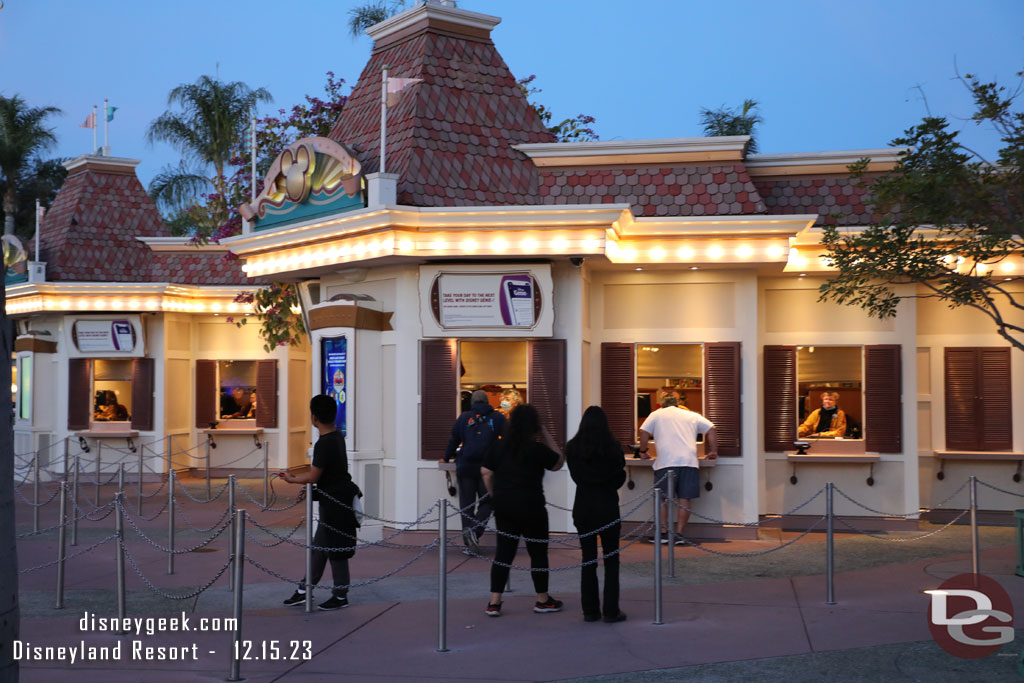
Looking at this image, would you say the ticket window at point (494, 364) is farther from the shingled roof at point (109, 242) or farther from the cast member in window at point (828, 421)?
the shingled roof at point (109, 242)

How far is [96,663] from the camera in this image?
693 cm

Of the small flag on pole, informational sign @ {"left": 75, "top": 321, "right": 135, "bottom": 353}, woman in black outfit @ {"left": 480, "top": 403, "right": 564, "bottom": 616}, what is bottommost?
woman in black outfit @ {"left": 480, "top": 403, "right": 564, "bottom": 616}

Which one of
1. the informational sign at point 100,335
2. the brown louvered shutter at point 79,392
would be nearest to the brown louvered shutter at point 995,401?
the informational sign at point 100,335

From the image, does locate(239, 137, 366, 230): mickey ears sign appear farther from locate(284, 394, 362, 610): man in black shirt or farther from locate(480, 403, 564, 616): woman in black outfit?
locate(480, 403, 564, 616): woman in black outfit

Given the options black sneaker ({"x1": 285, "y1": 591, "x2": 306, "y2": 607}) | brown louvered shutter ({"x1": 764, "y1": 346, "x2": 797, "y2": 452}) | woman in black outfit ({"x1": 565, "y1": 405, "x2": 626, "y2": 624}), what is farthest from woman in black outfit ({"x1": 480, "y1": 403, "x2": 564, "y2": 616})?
brown louvered shutter ({"x1": 764, "y1": 346, "x2": 797, "y2": 452})

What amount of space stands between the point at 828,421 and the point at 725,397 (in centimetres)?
A: 179

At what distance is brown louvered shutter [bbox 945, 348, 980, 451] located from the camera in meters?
13.2

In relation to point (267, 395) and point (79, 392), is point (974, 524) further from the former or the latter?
point (79, 392)

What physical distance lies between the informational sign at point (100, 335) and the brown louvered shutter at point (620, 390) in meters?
11.1

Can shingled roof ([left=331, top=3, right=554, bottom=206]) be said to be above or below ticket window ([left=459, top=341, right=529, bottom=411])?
above

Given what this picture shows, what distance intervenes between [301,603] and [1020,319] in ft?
33.0

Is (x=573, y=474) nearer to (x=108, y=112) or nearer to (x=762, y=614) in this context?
(x=762, y=614)

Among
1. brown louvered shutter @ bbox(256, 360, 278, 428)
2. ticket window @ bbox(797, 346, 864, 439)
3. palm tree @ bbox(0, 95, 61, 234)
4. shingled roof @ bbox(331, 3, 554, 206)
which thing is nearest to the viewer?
shingled roof @ bbox(331, 3, 554, 206)

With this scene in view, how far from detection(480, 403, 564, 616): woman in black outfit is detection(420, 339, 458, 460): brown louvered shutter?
12.1 feet
